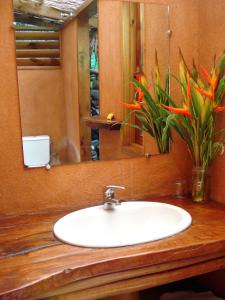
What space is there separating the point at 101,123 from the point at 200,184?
524mm

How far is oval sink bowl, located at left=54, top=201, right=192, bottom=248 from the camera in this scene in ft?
4.07

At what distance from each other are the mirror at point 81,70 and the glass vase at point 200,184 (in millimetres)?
253

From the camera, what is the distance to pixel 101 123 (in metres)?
1.40

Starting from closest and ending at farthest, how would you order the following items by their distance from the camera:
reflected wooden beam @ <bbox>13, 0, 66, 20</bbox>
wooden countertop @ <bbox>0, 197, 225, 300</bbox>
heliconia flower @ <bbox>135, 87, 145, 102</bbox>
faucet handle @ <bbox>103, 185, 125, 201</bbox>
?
→ 1. wooden countertop @ <bbox>0, 197, 225, 300</bbox>
2. reflected wooden beam @ <bbox>13, 0, 66, 20</bbox>
3. faucet handle @ <bbox>103, 185, 125, 201</bbox>
4. heliconia flower @ <bbox>135, 87, 145, 102</bbox>

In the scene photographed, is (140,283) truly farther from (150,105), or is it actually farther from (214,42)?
(214,42)

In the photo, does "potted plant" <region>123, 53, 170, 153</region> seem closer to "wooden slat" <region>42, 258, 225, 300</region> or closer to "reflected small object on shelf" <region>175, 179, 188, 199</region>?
"reflected small object on shelf" <region>175, 179, 188, 199</region>

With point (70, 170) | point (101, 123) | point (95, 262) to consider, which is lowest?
point (95, 262)

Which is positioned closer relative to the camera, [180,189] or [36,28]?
[36,28]

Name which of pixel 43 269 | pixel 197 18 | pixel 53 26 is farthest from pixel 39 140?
pixel 197 18

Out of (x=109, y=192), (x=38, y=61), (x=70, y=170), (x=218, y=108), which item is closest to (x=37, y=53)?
(x=38, y=61)

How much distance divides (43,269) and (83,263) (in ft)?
0.37

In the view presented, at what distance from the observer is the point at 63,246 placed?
1024mm

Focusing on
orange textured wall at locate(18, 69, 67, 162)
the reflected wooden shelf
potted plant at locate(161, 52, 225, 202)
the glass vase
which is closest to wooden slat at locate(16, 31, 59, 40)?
orange textured wall at locate(18, 69, 67, 162)

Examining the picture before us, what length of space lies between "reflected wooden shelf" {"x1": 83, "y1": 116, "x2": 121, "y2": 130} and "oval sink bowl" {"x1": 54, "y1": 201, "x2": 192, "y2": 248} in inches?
13.7
